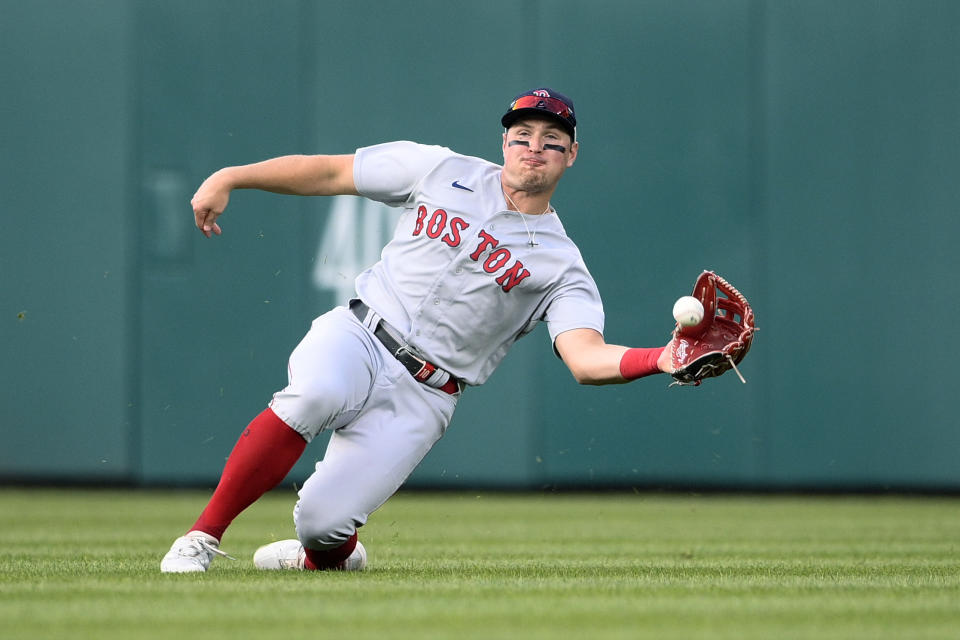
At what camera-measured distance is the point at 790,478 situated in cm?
902

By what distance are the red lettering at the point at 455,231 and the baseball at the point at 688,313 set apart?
0.93 m

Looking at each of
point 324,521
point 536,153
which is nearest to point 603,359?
point 536,153

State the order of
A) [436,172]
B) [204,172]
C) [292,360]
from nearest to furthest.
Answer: [292,360] → [436,172] → [204,172]

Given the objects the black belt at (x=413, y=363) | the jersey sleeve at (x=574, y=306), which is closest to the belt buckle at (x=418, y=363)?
the black belt at (x=413, y=363)

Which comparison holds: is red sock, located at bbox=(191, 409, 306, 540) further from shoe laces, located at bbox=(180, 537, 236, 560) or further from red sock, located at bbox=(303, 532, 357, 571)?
red sock, located at bbox=(303, 532, 357, 571)

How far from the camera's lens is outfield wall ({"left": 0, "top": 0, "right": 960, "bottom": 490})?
897 cm

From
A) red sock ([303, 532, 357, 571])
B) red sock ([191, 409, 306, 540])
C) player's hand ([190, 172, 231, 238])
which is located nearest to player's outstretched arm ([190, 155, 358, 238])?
player's hand ([190, 172, 231, 238])

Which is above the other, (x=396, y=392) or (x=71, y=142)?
(x=71, y=142)

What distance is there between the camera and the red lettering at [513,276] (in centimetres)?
408

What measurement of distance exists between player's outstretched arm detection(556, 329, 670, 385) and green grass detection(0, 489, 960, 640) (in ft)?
1.83

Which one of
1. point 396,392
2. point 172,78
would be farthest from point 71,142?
point 396,392

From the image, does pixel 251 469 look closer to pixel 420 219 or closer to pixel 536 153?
pixel 420 219

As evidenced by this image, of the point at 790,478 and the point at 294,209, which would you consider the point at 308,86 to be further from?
the point at 790,478

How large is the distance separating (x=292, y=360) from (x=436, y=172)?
76 cm
